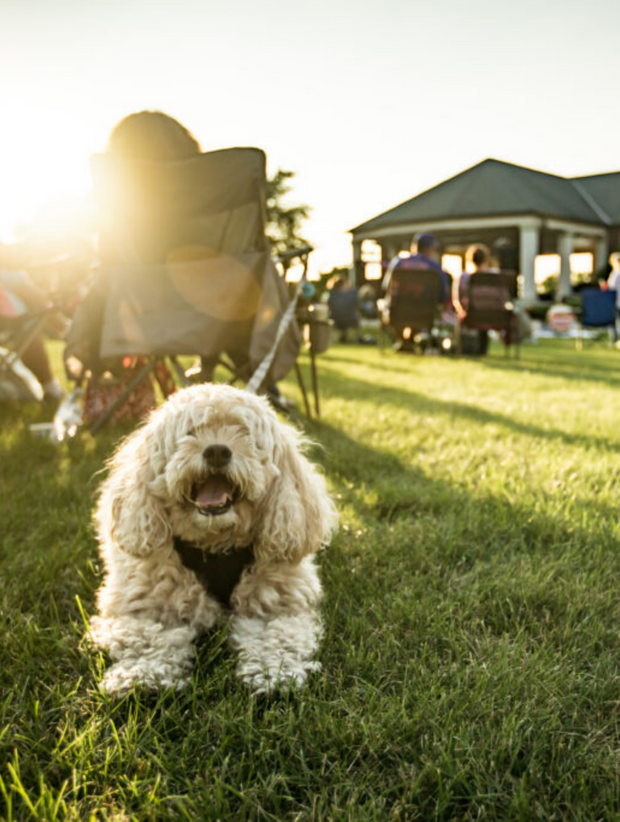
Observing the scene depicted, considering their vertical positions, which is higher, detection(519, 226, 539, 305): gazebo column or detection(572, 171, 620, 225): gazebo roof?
detection(572, 171, 620, 225): gazebo roof

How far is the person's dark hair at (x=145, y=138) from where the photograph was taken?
4070 mm

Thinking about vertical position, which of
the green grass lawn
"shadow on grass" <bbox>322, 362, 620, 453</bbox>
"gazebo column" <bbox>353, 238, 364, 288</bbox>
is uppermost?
"gazebo column" <bbox>353, 238, 364, 288</bbox>

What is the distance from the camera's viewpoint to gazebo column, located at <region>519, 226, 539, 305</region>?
30031mm

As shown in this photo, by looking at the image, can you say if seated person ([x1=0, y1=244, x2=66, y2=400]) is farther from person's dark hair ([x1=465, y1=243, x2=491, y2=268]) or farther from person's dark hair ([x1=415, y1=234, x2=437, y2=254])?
person's dark hair ([x1=465, y1=243, x2=491, y2=268])

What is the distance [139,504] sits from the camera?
205cm

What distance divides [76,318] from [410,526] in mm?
2625

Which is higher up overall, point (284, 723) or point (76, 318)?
point (76, 318)

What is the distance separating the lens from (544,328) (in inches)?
971

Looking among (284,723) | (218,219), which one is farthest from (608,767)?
(218,219)

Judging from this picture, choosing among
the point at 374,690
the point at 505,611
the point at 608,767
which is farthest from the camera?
the point at 505,611

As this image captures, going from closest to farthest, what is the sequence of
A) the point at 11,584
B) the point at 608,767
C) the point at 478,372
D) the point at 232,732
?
1. the point at 608,767
2. the point at 232,732
3. the point at 11,584
4. the point at 478,372

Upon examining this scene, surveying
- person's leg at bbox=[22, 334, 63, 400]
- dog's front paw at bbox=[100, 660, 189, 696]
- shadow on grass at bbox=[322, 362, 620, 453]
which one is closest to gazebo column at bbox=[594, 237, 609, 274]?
shadow on grass at bbox=[322, 362, 620, 453]

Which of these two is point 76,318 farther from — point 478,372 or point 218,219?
point 478,372

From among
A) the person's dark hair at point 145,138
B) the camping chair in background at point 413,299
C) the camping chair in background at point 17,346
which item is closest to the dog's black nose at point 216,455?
the person's dark hair at point 145,138
